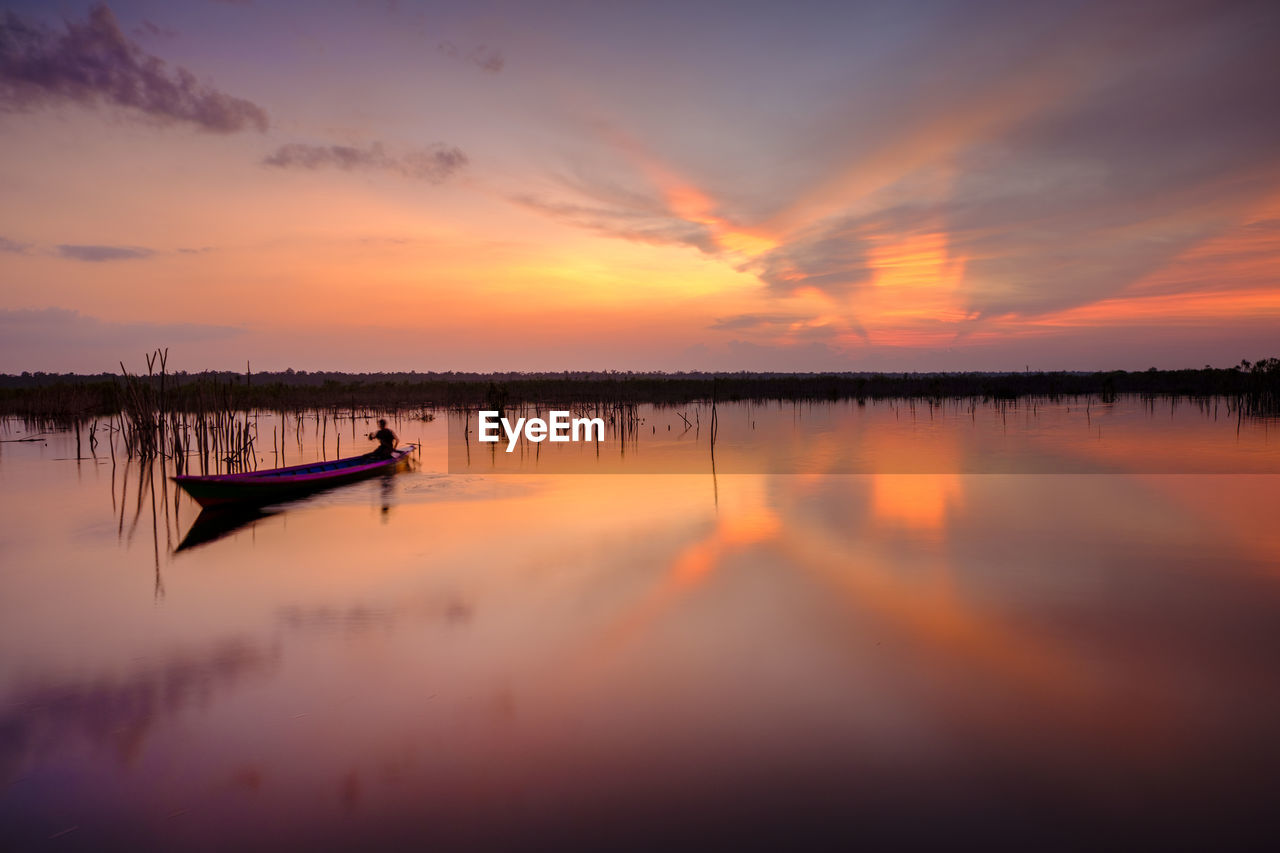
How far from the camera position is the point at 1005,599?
9289 millimetres

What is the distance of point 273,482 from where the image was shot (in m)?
15.3

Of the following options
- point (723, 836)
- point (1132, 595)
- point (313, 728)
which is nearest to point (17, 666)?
point (313, 728)

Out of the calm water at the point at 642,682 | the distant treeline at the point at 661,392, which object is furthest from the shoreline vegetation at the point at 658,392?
the calm water at the point at 642,682

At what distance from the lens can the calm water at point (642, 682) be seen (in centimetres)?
473

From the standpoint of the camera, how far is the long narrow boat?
14.0 m

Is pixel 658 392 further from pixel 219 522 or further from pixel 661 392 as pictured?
pixel 219 522

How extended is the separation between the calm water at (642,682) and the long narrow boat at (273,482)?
1.29 meters

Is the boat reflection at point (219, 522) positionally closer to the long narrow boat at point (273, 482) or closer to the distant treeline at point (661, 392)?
the long narrow boat at point (273, 482)

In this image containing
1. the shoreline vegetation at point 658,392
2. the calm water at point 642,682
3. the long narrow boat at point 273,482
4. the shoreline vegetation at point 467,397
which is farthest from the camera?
the shoreline vegetation at point 658,392

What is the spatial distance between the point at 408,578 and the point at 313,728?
15.9 ft

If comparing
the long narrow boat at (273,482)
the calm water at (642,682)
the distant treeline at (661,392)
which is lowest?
the calm water at (642,682)

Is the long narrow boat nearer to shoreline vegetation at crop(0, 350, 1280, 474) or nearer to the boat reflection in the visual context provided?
the boat reflection

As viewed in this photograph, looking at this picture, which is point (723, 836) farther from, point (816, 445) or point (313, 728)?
point (816, 445)

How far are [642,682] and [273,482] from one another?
38.2ft
